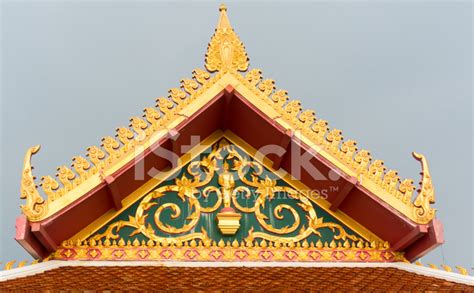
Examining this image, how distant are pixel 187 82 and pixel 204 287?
8.01 feet

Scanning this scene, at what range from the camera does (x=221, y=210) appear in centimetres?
588

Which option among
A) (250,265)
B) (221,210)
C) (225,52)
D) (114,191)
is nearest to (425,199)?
(250,265)

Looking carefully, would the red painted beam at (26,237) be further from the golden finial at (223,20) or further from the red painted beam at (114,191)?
the golden finial at (223,20)

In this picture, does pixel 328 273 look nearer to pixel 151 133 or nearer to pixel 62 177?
pixel 151 133

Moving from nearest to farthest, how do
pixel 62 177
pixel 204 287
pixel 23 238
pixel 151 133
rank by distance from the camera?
pixel 204 287, pixel 23 238, pixel 62 177, pixel 151 133

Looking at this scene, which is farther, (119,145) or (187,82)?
(187,82)

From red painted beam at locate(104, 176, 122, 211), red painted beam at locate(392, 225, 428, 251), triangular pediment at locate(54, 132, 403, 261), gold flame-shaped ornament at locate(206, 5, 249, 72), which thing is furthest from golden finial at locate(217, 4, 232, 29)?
red painted beam at locate(392, 225, 428, 251)

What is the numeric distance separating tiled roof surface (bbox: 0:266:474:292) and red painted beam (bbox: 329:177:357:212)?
71 cm

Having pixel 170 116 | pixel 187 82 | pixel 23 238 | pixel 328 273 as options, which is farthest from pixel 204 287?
pixel 187 82

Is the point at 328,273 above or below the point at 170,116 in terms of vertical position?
below

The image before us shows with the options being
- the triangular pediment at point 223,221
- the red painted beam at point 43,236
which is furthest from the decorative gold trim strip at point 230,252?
the red painted beam at point 43,236

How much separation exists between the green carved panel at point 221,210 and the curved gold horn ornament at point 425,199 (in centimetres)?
78

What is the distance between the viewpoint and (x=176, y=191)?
19.7 ft

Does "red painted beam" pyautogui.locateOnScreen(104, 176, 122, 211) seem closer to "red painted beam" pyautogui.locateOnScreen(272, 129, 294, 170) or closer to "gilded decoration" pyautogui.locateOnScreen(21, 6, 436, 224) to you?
"gilded decoration" pyautogui.locateOnScreen(21, 6, 436, 224)
